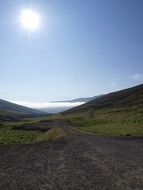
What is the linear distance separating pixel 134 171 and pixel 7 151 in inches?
594

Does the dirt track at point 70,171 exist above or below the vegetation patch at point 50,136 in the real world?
below

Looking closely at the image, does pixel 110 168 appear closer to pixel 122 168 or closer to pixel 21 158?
pixel 122 168

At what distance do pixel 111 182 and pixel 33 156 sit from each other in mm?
11331

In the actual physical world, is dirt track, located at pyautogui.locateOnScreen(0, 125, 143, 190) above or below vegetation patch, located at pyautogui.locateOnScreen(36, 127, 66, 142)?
below

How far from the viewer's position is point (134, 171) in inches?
690

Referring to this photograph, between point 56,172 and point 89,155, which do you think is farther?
point 89,155

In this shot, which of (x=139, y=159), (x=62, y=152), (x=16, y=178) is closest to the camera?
(x=16, y=178)

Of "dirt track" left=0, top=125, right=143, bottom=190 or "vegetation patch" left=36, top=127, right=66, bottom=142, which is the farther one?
"vegetation patch" left=36, top=127, right=66, bottom=142

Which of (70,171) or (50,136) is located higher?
(50,136)

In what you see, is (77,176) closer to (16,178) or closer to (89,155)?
(16,178)

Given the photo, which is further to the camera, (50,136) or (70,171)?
(50,136)

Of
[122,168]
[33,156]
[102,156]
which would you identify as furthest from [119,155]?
[33,156]

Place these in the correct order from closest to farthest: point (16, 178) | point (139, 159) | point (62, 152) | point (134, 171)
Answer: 1. point (16, 178)
2. point (134, 171)
3. point (139, 159)
4. point (62, 152)

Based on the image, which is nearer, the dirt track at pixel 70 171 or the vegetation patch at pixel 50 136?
the dirt track at pixel 70 171
